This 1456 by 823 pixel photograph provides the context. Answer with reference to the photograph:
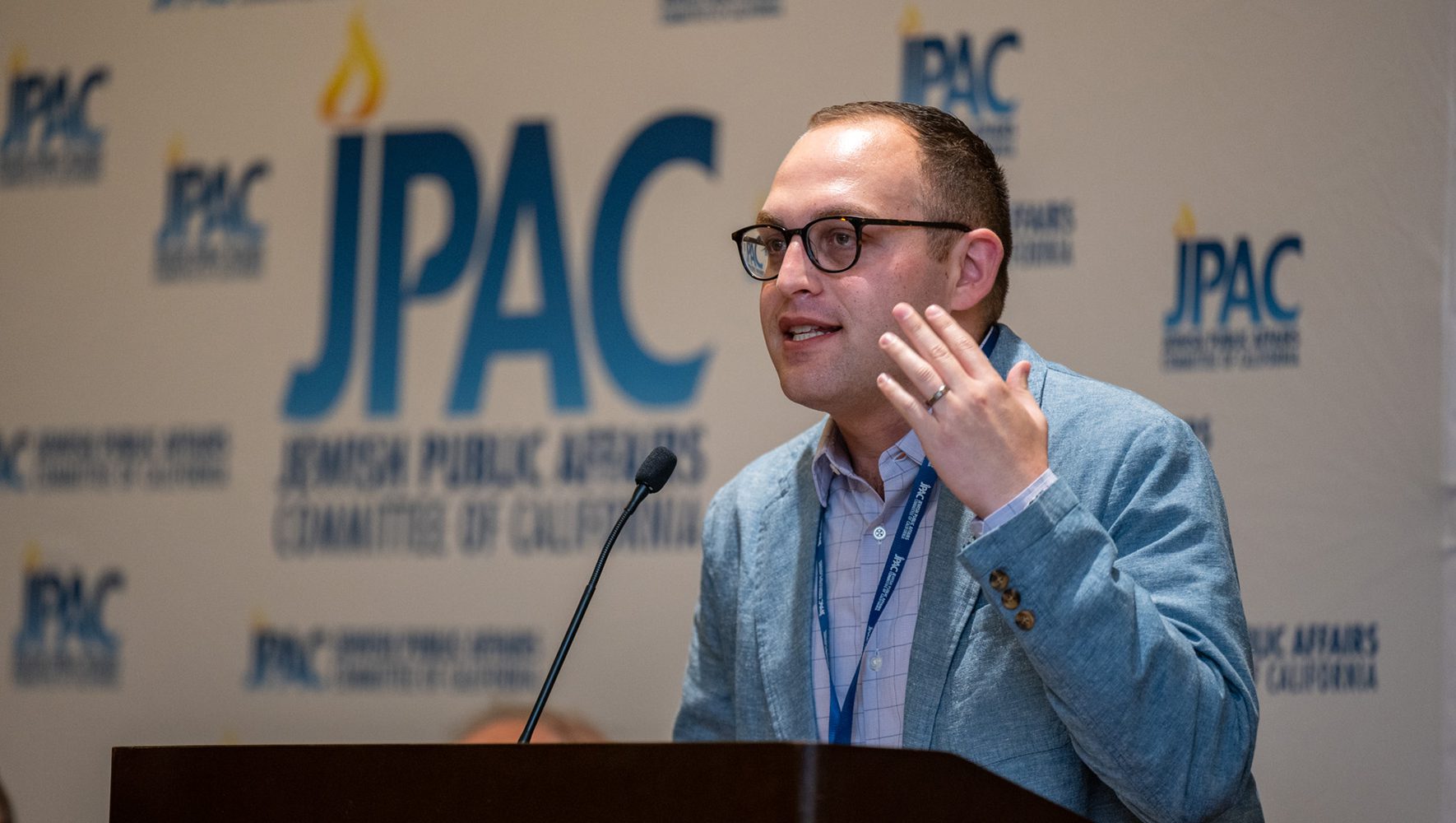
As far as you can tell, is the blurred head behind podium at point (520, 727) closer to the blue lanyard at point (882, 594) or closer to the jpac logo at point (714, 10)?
the blue lanyard at point (882, 594)

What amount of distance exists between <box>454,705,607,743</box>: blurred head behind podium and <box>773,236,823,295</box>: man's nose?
5.99 feet

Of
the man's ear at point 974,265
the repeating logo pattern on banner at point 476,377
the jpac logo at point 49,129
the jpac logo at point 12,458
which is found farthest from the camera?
the jpac logo at point 49,129

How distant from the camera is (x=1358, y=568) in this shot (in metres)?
3.32

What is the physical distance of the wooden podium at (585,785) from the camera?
1.37 metres

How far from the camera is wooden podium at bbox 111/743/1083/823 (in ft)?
4.48

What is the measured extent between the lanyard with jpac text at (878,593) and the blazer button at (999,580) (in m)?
0.42

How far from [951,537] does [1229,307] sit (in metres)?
1.72

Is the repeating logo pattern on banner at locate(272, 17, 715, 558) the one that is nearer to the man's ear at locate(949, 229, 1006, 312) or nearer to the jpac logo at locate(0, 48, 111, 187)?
the jpac logo at locate(0, 48, 111, 187)

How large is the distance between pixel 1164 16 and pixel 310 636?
2.94m

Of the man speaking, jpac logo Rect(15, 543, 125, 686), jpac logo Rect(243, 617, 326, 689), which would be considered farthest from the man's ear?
jpac logo Rect(15, 543, 125, 686)

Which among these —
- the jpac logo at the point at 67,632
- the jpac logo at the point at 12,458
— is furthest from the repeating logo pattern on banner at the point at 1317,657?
the jpac logo at the point at 12,458

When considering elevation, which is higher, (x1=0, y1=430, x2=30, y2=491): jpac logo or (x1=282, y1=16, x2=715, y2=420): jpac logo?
(x1=282, y1=16, x2=715, y2=420): jpac logo

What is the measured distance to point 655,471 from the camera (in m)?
2.23

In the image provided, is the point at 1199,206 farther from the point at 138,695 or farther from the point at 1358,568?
the point at 138,695
